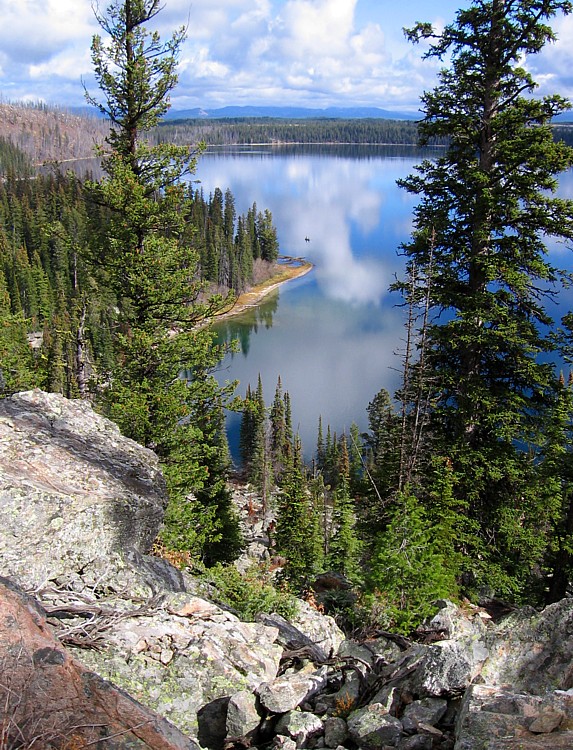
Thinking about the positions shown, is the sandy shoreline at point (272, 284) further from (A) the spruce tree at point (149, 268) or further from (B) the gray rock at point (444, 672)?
(B) the gray rock at point (444, 672)

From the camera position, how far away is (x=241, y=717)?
544 cm

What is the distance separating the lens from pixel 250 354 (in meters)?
88.9

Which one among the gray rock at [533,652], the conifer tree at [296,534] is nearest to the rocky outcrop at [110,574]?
the gray rock at [533,652]

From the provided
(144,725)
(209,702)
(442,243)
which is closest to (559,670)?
(209,702)

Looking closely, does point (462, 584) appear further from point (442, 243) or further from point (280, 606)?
point (442, 243)

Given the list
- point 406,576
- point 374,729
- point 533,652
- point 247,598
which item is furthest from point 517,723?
point 247,598

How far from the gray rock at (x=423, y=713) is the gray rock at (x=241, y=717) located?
1485 millimetres

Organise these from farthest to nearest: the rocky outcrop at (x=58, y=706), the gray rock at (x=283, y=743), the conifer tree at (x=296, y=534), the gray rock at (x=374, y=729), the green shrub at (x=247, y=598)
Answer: the conifer tree at (x=296, y=534), the green shrub at (x=247, y=598), the gray rock at (x=283, y=743), the gray rock at (x=374, y=729), the rocky outcrop at (x=58, y=706)

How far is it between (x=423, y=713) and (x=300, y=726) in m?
1.19

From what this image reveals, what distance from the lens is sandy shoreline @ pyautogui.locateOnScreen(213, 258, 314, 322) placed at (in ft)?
385

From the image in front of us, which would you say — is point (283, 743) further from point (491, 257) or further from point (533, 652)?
point (491, 257)

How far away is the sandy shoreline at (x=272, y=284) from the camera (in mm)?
117275

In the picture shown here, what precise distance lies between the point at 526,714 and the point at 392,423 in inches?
459

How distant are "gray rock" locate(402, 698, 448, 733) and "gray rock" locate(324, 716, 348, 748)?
1.87 ft
